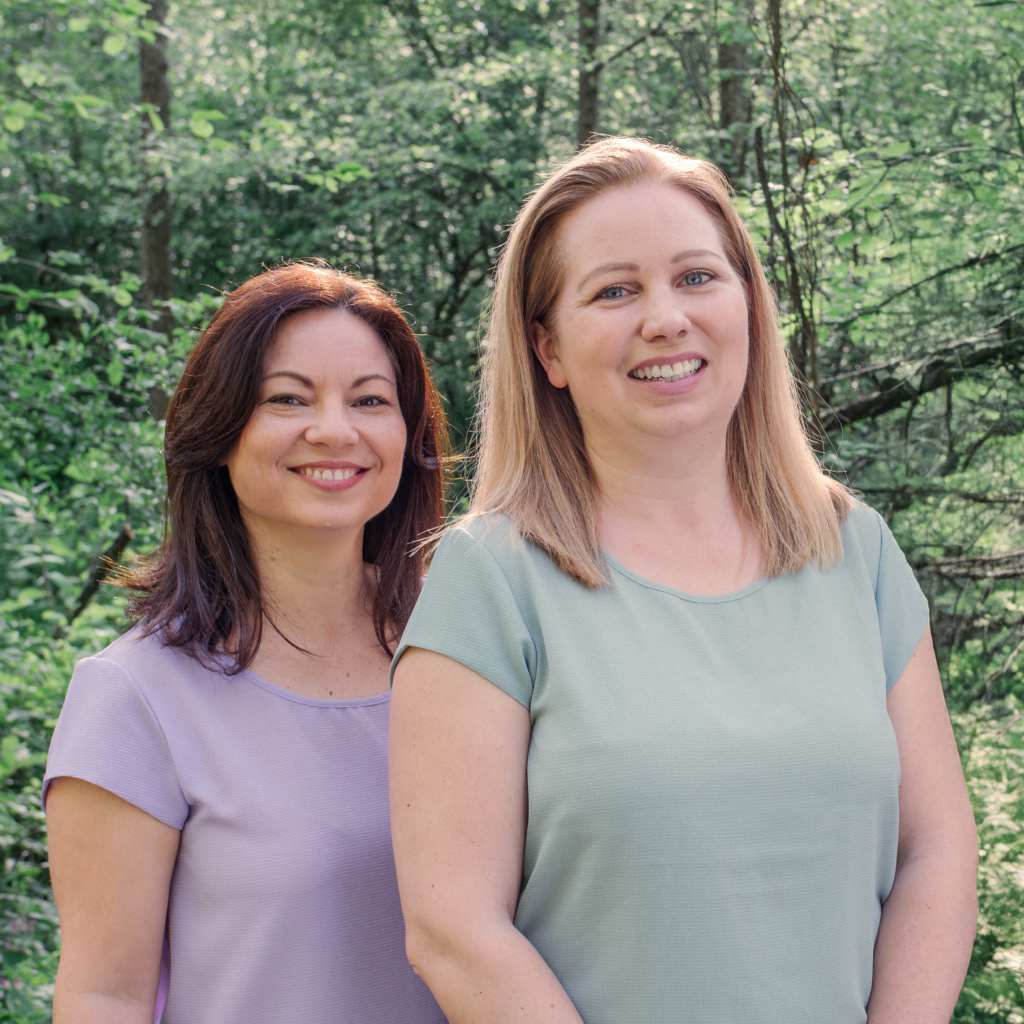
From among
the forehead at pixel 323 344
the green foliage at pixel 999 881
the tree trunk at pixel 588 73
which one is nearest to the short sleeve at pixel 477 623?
the forehead at pixel 323 344

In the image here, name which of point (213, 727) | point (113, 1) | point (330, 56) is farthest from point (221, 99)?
point (213, 727)

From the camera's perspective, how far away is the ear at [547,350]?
1629mm

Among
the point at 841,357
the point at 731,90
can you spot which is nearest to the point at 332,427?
the point at 841,357

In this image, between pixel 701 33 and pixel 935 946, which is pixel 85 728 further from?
pixel 701 33

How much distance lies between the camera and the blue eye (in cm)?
154

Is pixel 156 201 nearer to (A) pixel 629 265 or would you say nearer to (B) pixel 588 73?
(B) pixel 588 73

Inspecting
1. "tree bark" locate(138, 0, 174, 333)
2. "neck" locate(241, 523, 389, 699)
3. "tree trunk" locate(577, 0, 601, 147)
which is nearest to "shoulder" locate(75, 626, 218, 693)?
"neck" locate(241, 523, 389, 699)

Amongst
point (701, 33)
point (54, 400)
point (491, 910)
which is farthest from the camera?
point (701, 33)

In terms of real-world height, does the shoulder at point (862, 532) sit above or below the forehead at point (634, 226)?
below

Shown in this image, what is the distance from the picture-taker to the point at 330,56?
37.0 feet

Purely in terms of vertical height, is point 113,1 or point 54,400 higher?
point 113,1

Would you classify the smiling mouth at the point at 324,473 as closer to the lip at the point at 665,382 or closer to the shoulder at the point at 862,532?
the lip at the point at 665,382

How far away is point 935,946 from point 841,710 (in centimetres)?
36

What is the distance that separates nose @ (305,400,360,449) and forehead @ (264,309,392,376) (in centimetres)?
7
